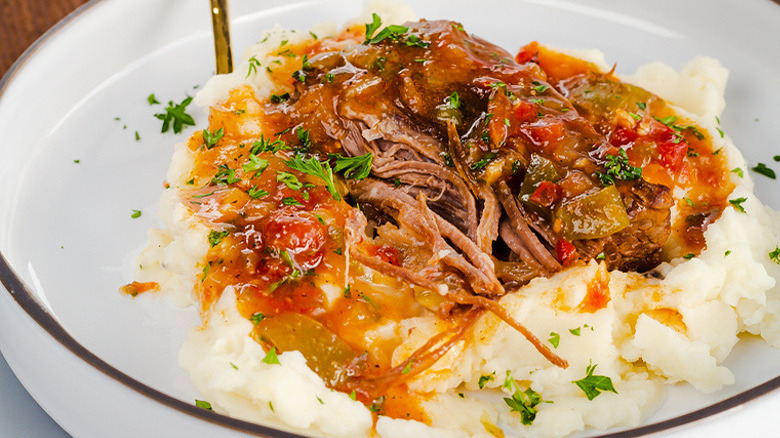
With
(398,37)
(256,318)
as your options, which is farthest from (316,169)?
(398,37)

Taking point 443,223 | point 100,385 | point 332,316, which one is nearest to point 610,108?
point 443,223

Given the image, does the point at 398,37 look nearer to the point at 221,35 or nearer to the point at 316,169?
the point at 316,169

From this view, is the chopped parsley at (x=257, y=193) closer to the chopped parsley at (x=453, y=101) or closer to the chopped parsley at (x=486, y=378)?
the chopped parsley at (x=453, y=101)

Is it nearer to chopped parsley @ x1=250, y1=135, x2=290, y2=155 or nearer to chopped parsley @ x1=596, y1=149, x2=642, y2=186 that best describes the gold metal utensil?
chopped parsley @ x1=250, y1=135, x2=290, y2=155

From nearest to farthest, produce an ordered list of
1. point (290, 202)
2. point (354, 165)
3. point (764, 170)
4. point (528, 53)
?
point (290, 202), point (354, 165), point (764, 170), point (528, 53)

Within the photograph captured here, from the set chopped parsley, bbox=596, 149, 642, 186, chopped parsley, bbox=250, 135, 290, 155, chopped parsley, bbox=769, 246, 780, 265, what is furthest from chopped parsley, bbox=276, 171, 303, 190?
chopped parsley, bbox=769, 246, 780, 265

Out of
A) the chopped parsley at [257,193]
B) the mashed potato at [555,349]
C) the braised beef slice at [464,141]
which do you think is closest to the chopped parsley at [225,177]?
the chopped parsley at [257,193]

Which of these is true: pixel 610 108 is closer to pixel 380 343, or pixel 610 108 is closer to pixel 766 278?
pixel 766 278

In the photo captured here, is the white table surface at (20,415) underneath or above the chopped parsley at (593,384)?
underneath
